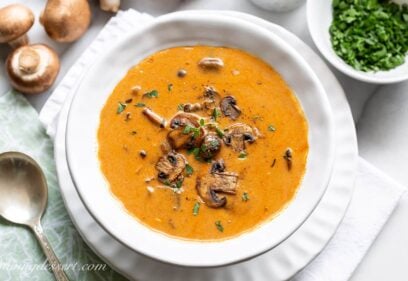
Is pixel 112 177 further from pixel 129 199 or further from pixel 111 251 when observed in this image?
pixel 111 251

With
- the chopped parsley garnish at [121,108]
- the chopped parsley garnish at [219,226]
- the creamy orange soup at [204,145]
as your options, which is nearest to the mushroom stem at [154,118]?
the creamy orange soup at [204,145]

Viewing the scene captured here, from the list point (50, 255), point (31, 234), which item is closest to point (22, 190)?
point (31, 234)

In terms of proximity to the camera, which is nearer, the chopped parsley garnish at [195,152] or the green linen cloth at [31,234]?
the chopped parsley garnish at [195,152]

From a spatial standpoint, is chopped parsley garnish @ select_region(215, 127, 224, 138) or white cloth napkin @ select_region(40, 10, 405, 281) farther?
white cloth napkin @ select_region(40, 10, 405, 281)

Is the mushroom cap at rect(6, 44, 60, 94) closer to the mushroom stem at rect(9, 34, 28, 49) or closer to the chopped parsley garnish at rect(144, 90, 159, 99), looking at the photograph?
the mushroom stem at rect(9, 34, 28, 49)

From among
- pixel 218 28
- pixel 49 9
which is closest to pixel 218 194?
pixel 218 28

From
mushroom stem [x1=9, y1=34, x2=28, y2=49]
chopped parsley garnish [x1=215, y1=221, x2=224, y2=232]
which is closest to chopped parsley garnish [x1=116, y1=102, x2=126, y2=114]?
chopped parsley garnish [x1=215, y1=221, x2=224, y2=232]

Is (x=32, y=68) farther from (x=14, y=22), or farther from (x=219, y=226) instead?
(x=219, y=226)

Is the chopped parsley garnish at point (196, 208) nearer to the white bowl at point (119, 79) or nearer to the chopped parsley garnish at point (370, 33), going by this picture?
the white bowl at point (119, 79)
